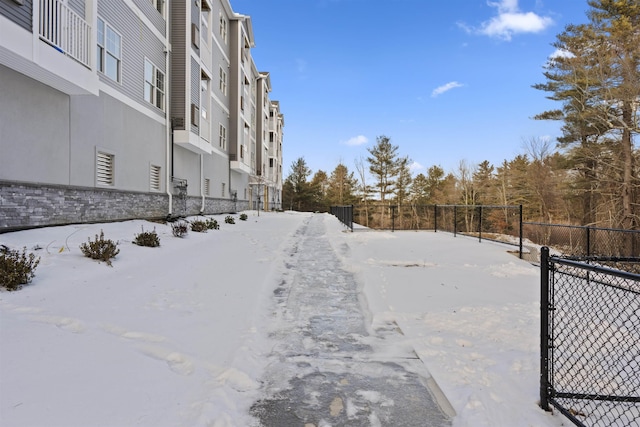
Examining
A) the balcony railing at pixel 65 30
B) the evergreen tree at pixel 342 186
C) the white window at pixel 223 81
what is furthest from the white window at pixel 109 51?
the evergreen tree at pixel 342 186

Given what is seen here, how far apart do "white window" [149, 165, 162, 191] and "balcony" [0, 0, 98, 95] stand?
4293 millimetres

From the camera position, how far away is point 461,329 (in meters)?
4.09

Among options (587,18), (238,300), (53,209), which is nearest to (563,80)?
(587,18)

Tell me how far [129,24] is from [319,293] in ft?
33.0

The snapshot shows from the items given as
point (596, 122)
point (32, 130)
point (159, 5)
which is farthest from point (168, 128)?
point (596, 122)

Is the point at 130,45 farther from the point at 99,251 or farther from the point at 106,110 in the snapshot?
the point at 99,251

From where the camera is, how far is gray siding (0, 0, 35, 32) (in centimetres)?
551

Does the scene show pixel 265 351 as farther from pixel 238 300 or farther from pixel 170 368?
pixel 238 300

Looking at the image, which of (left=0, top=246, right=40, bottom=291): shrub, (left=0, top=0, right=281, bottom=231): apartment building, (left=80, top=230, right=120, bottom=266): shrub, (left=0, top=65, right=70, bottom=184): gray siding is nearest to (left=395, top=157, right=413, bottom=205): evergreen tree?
(left=0, top=0, right=281, bottom=231): apartment building

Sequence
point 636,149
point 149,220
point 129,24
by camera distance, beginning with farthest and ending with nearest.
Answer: point 636,149 → point 149,220 → point 129,24

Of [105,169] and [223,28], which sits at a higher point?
[223,28]

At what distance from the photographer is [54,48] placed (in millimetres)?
6547

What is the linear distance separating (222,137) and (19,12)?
15.1 metres

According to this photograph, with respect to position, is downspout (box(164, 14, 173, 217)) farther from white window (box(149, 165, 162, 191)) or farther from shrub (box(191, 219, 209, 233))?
shrub (box(191, 219, 209, 233))
